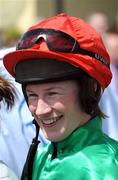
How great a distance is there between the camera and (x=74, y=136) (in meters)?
2.77

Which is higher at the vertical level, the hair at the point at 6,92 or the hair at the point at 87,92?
the hair at the point at 87,92

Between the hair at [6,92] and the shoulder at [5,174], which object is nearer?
the shoulder at [5,174]

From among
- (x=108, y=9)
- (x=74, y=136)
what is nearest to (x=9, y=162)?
(x=74, y=136)

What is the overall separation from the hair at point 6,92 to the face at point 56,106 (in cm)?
27

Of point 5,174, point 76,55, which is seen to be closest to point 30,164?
point 5,174

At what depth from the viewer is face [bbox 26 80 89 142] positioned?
2727 millimetres

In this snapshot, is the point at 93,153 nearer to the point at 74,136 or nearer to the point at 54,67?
the point at 74,136

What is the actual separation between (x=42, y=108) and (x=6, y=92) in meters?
0.36

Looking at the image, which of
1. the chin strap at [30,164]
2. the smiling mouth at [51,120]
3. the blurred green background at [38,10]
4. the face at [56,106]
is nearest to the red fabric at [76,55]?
the face at [56,106]

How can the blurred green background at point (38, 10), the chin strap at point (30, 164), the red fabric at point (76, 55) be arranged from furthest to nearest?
the blurred green background at point (38, 10)
the chin strap at point (30, 164)
the red fabric at point (76, 55)

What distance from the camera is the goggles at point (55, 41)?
8.87 feet

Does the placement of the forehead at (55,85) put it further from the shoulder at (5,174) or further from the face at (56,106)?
the shoulder at (5,174)

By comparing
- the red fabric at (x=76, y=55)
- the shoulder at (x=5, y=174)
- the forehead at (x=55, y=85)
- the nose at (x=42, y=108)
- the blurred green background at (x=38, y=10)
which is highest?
the red fabric at (x=76, y=55)

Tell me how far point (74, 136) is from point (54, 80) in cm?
27
